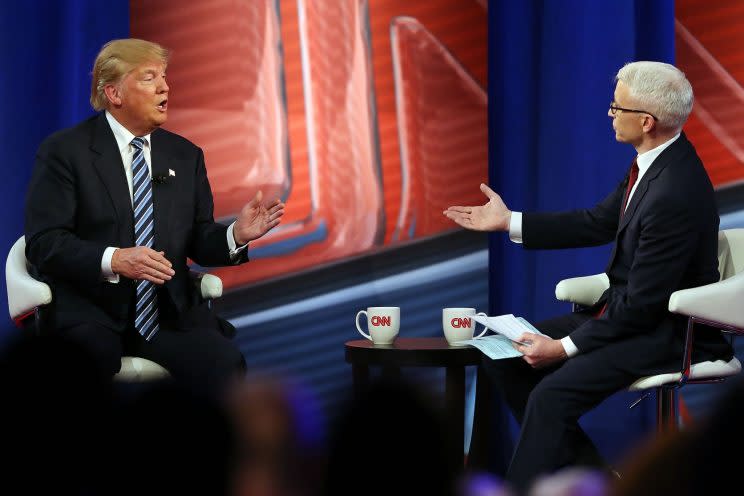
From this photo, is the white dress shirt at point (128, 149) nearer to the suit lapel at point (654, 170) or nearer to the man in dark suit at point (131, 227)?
the man in dark suit at point (131, 227)

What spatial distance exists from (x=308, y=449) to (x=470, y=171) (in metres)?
3.38

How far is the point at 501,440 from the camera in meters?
3.71

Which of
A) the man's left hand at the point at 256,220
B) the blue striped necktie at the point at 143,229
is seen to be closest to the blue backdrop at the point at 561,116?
the man's left hand at the point at 256,220

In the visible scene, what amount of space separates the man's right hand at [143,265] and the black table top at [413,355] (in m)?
0.68

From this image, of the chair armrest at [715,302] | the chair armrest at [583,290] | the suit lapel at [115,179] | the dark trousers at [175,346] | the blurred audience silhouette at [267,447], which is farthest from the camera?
the chair armrest at [583,290]

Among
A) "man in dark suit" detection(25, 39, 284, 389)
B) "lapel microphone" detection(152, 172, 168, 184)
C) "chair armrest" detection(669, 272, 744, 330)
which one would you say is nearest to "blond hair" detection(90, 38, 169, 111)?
"man in dark suit" detection(25, 39, 284, 389)

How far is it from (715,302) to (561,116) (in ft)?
4.16

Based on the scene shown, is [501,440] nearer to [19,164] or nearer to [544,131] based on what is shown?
[544,131]

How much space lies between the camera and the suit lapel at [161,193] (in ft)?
9.25

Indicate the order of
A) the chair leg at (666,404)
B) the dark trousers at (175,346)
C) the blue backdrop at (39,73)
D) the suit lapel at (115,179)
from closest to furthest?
the dark trousers at (175,346) → the chair leg at (666,404) → the suit lapel at (115,179) → the blue backdrop at (39,73)

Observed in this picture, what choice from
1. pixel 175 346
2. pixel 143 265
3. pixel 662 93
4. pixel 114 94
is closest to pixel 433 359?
pixel 175 346

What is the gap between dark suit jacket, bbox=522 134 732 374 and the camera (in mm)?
2520

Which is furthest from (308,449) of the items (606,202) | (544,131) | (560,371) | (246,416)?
(544,131)

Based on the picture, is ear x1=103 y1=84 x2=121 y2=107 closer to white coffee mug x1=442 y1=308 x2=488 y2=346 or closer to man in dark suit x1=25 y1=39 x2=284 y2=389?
man in dark suit x1=25 y1=39 x2=284 y2=389
